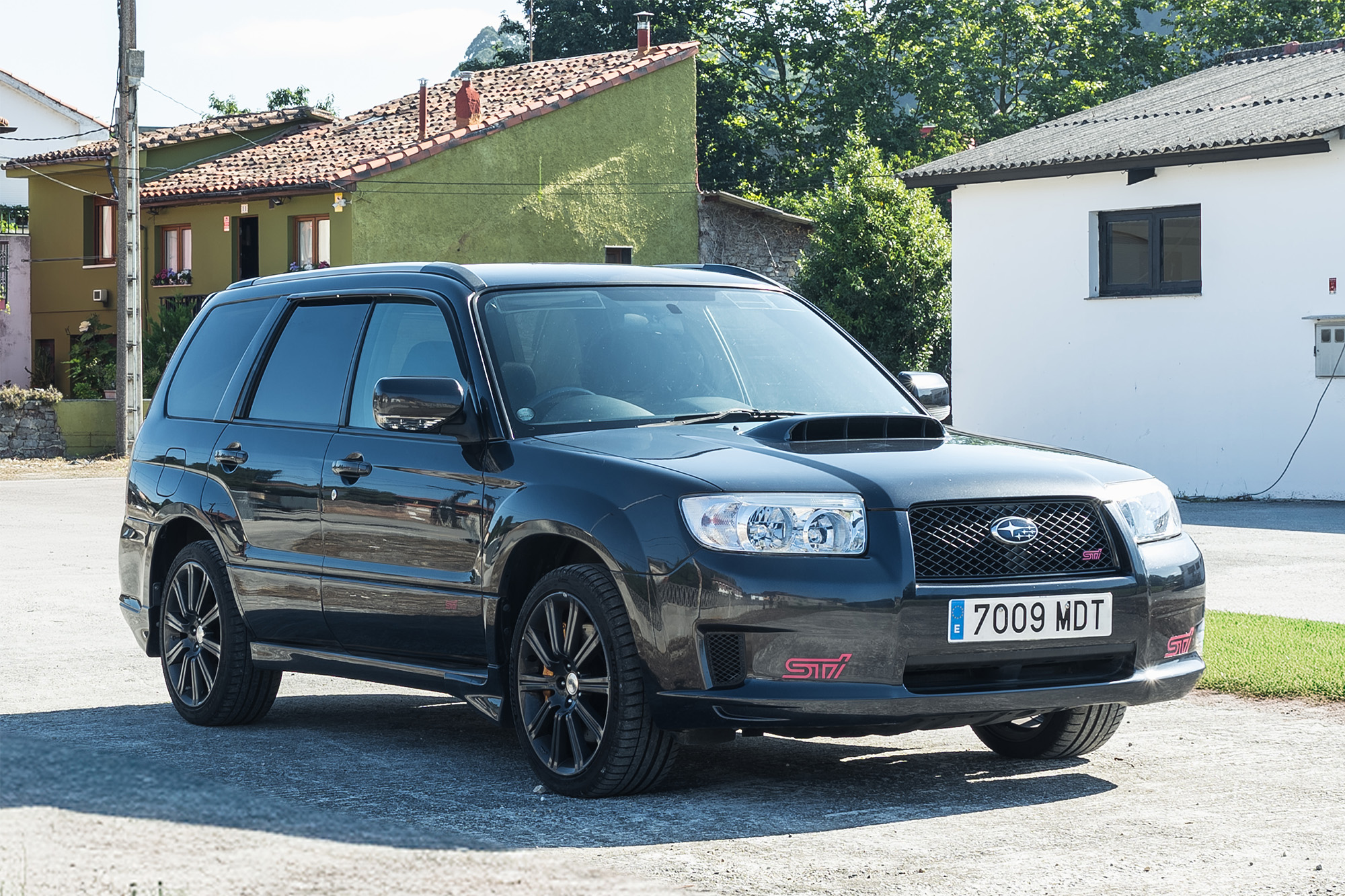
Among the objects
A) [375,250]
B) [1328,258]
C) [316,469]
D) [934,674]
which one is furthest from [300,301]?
[375,250]

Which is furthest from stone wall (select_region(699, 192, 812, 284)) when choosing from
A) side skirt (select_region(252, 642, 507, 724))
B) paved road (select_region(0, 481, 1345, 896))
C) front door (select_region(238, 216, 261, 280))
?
side skirt (select_region(252, 642, 507, 724))

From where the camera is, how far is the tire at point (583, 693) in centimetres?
577

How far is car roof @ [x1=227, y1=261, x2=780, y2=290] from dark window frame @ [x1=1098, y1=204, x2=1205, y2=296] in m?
16.0

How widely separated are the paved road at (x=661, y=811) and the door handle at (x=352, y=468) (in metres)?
1.04

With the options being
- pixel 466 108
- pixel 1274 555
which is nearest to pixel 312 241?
pixel 466 108

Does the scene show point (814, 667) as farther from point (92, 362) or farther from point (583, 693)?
point (92, 362)

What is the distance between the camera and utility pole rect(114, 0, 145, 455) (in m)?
34.2

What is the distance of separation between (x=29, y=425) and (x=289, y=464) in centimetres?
3068

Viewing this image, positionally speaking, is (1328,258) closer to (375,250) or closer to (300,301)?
(300,301)

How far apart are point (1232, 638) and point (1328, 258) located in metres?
12.8

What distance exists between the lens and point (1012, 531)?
574 cm

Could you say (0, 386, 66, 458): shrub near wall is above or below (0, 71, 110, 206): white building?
below

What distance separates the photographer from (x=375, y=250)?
39031mm

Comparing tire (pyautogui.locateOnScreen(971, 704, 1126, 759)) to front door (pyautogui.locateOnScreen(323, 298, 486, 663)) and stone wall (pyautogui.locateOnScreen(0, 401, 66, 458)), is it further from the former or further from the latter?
stone wall (pyautogui.locateOnScreen(0, 401, 66, 458))
